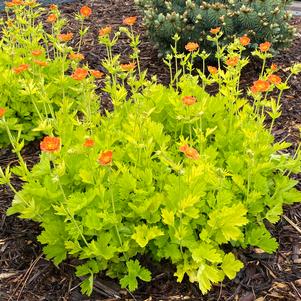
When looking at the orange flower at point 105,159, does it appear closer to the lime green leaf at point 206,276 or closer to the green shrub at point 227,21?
the lime green leaf at point 206,276

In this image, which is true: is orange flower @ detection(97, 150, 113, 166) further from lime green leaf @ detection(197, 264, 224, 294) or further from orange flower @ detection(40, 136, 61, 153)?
lime green leaf @ detection(197, 264, 224, 294)

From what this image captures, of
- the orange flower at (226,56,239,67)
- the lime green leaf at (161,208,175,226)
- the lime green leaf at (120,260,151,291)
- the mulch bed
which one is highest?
the orange flower at (226,56,239,67)

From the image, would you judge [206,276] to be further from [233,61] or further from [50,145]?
[233,61]

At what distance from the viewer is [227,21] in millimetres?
4172

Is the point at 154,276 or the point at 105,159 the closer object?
the point at 105,159

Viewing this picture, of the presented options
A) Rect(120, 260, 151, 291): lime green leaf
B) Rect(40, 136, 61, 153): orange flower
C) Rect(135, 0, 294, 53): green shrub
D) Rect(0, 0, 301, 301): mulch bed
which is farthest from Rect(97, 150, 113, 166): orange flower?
Rect(135, 0, 294, 53): green shrub

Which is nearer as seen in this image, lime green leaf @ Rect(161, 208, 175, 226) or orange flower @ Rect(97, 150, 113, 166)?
orange flower @ Rect(97, 150, 113, 166)

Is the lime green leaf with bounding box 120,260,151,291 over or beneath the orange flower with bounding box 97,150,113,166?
beneath

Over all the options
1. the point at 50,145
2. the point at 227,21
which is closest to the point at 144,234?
the point at 50,145

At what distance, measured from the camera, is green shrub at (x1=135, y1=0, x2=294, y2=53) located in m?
4.16

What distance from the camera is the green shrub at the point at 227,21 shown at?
416 centimetres

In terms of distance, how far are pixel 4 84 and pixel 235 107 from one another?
162cm

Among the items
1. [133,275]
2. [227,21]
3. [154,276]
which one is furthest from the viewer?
[227,21]

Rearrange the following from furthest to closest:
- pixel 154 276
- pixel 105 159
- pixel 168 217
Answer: pixel 154 276
pixel 168 217
pixel 105 159
